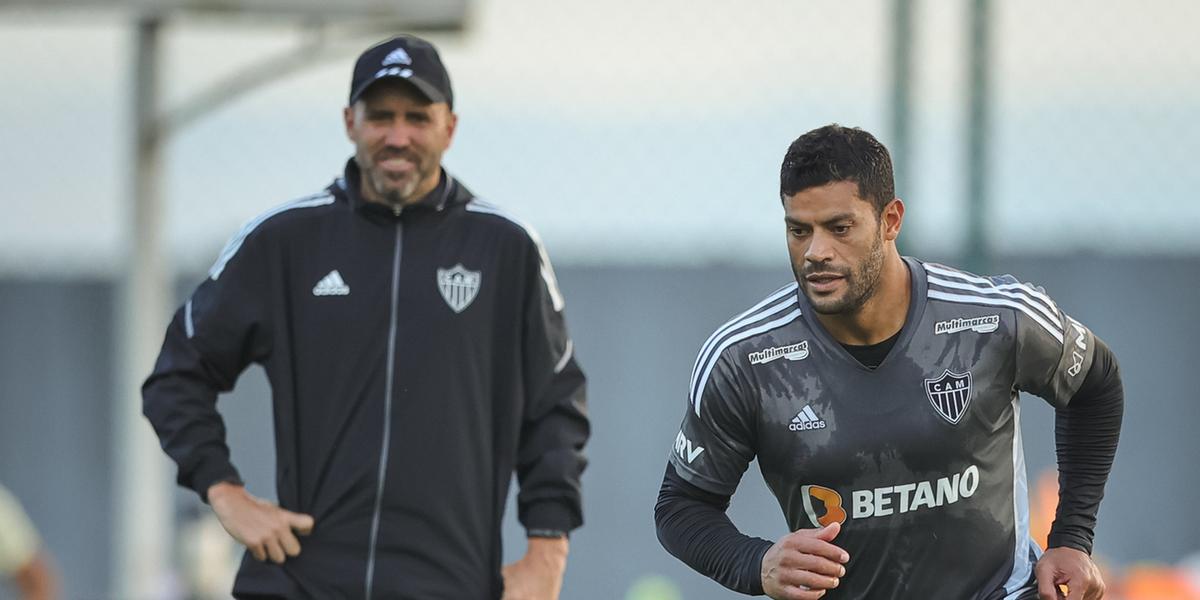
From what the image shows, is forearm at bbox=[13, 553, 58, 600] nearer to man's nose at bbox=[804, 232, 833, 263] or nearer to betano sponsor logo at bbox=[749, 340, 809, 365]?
betano sponsor logo at bbox=[749, 340, 809, 365]

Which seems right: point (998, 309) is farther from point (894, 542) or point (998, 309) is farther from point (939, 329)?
point (894, 542)

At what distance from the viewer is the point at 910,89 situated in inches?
228

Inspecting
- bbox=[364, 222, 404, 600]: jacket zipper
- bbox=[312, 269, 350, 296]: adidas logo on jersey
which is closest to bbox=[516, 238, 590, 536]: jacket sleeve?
bbox=[364, 222, 404, 600]: jacket zipper

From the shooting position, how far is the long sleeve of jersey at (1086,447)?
3.90 metres

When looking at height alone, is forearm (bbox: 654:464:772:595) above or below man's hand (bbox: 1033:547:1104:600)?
above

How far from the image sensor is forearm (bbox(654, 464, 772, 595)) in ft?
11.7

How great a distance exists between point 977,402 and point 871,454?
0.87ft

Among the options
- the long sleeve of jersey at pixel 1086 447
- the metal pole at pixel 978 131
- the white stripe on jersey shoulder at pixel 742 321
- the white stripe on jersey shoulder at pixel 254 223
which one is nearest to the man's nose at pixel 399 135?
the white stripe on jersey shoulder at pixel 254 223

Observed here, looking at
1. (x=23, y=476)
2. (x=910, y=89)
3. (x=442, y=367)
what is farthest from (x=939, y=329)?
(x=23, y=476)

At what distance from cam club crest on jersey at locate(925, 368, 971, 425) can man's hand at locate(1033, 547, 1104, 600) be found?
0.41 meters

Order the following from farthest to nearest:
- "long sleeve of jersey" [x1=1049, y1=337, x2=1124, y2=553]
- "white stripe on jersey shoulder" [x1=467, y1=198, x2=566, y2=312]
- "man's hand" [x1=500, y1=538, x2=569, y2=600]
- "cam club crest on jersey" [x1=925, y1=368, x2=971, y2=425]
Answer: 1. "white stripe on jersey shoulder" [x1=467, y1=198, x2=566, y2=312]
2. "man's hand" [x1=500, y1=538, x2=569, y2=600]
3. "long sleeve of jersey" [x1=1049, y1=337, x2=1124, y2=553]
4. "cam club crest on jersey" [x1=925, y1=368, x2=971, y2=425]

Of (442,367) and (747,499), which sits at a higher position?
(442,367)

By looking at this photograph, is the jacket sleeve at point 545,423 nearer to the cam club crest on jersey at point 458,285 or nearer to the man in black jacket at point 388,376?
the man in black jacket at point 388,376

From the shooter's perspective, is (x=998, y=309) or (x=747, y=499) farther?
(x=747, y=499)
